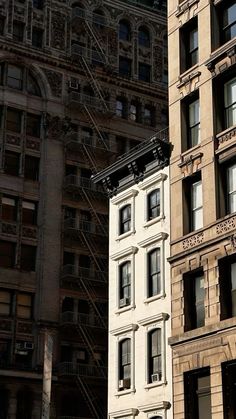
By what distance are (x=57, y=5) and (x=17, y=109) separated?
1049 cm

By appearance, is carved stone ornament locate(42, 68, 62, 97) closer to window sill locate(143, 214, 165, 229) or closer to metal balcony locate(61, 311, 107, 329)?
metal balcony locate(61, 311, 107, 329)

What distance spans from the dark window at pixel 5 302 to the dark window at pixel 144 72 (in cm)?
2310

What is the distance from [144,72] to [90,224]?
15.7 m

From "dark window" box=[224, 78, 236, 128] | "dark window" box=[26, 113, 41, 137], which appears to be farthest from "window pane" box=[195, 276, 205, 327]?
"dark window" box=[26, 113, 41, 137]

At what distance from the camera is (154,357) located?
1521 inches

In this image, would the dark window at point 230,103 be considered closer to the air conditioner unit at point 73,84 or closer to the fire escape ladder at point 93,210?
the fire escape ladder at point 93,210

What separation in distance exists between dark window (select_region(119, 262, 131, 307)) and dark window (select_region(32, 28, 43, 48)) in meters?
28.5

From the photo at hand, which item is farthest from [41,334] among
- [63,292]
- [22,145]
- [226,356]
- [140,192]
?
[226,356]

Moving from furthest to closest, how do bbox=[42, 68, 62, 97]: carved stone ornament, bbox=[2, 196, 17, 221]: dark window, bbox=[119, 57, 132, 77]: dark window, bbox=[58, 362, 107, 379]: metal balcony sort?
bbox=[119, 57, 132, 77]: dark window, bbox=[42, 68, 62, 97]: carved stone ornament, bbox=[2, 196, 17, 221]: dark window, bbox=[58, 362, 107, 379]: metal balcony

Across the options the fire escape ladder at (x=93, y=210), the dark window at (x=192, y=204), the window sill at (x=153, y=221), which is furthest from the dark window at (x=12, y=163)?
the dark window at (x=192, y=204)

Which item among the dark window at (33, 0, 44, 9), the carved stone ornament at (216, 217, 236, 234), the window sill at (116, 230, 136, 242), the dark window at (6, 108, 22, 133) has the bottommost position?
the carved stone ornament at (216, 217, 236, 234)

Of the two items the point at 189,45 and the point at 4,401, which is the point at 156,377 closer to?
the point at 189,45

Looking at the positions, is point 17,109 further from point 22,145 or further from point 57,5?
point 57,5

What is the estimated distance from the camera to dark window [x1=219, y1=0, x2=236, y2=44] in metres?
36.1
